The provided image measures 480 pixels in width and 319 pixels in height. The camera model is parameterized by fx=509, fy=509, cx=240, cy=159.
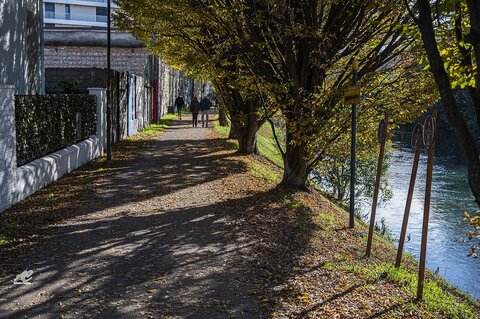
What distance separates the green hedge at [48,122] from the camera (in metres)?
9.83

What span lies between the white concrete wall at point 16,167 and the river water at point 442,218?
9.72m

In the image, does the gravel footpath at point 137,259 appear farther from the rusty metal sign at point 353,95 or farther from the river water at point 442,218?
the river water at point 442,218

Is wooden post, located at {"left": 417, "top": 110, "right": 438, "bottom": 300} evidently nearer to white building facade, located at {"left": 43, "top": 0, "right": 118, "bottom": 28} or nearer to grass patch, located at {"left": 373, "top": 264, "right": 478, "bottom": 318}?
grass patch, located at {"left": 373, "top": 264, "right": 478, "bottom": 318}

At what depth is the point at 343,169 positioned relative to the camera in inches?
846

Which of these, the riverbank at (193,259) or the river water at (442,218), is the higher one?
the riverbank at (193,259)

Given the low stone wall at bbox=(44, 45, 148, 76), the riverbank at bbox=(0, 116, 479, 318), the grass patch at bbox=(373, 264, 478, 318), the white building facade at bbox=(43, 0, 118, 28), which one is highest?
Answer: the white building facade at bbox=(43, 0, 118, 28)

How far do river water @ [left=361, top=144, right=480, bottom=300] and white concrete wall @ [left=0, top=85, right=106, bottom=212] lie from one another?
31.9ft

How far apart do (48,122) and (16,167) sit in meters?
2.56

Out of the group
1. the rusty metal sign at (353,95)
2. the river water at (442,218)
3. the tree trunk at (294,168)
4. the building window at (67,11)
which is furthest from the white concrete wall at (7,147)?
the building window at (67,11)

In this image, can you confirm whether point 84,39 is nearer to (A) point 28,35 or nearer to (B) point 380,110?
(A) point 28,35

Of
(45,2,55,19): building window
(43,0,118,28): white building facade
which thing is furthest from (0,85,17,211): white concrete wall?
(45,2,55,19): building window

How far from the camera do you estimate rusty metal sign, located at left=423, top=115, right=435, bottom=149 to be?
5957mm

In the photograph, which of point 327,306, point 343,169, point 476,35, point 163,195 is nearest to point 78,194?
point 163,195

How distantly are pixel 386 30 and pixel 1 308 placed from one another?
9551 millimetres
